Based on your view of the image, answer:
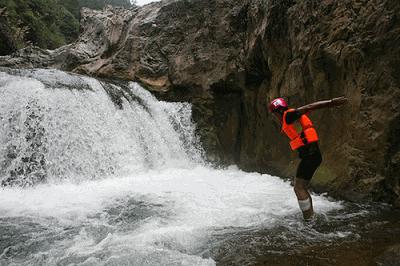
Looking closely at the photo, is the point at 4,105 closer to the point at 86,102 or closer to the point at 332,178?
the point at 86,102

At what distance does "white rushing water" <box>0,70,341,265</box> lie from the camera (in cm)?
444

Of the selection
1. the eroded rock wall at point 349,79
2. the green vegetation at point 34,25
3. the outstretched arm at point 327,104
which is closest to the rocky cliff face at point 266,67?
the eroded rock wall at point 349,79

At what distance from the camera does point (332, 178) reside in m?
6.53

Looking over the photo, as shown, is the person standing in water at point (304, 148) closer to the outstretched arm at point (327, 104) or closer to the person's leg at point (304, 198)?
the person's leg at point (304, 198)

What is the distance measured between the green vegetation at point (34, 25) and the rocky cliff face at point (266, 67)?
2.19m

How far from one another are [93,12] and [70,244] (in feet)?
48.2

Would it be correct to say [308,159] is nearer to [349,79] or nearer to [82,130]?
[349,79]

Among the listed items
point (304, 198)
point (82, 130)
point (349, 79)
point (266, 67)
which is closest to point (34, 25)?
point (82, 130)

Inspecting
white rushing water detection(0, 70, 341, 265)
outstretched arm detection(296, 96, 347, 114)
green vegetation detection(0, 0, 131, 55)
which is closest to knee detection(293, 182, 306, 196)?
white rushing water detection(0, 70, 341, 265)

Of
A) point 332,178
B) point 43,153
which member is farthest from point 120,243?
point 43,153

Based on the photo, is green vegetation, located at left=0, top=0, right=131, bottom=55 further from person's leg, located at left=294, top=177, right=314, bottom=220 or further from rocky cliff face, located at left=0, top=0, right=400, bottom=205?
person's leg, located at left=294, top=177, right=314, bottom=220

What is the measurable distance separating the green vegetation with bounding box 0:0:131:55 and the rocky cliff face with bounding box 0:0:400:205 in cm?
219

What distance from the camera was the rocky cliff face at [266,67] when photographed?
577 cm

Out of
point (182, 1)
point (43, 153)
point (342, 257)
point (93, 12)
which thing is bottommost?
point (342, 257)
